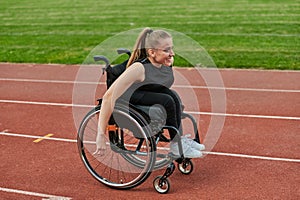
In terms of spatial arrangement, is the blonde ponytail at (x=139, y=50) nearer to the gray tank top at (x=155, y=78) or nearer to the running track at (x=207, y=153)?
the gray tank top at (x=155, y=78)

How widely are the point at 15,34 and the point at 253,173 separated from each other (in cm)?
1155

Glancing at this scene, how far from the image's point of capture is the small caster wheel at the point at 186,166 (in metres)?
5.02

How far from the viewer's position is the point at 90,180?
16.3 feet

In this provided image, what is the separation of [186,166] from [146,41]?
49.5 inches

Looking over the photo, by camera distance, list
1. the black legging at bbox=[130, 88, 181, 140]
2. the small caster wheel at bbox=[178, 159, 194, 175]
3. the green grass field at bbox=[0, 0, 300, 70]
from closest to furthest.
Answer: the black legging at bbox=[130, 88, 181, 140]
the small caster wheel at bbox=[178, 159, 194, 175]
the green grass field at bbox=[0, 0, 300, 70]

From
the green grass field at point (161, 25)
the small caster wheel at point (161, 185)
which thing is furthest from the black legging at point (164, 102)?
the green grass field at point (161, 25)

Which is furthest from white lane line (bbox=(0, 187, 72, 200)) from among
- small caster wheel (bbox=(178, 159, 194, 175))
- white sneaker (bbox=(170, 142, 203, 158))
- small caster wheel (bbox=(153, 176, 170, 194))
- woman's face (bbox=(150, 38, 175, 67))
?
woman's face (bbox=(150, 38, 175, 67))

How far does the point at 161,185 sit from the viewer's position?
4.58 metres

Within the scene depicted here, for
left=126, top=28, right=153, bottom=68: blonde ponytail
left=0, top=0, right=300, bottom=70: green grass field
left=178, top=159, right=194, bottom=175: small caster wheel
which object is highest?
left=126, top=28, right=153, bottom=68: blonde ponytail

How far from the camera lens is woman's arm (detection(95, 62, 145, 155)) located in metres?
4.46

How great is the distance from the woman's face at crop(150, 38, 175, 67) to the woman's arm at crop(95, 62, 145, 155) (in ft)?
→ 0.51

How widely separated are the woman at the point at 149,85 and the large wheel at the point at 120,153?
152mm

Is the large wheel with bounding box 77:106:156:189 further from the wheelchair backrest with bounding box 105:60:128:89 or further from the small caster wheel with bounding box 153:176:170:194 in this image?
the wheelchair backrest with bounding box 105:60:128:89

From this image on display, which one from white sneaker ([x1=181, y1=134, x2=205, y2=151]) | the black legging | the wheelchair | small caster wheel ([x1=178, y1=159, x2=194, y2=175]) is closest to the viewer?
the wheelchair
